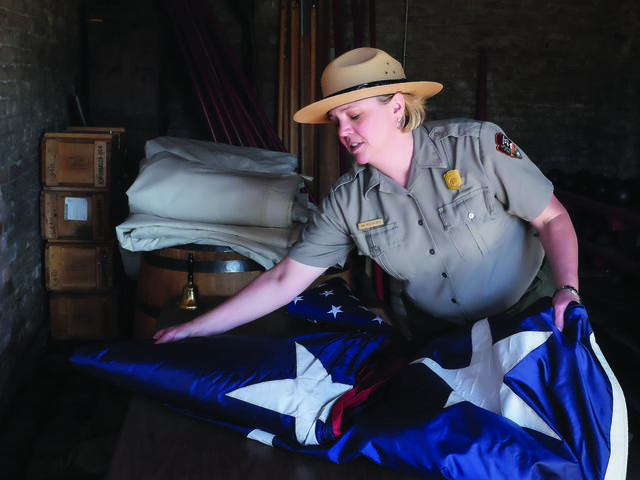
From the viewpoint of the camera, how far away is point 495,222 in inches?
71.0

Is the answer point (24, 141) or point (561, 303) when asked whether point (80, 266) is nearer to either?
point (24, 141)

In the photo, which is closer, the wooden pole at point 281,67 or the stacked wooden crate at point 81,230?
the stacked wooden crate at point 81,230

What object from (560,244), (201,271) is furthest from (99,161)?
(560,244)

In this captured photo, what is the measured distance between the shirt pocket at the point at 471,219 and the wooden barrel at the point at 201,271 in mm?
905

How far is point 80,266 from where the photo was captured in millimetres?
3598

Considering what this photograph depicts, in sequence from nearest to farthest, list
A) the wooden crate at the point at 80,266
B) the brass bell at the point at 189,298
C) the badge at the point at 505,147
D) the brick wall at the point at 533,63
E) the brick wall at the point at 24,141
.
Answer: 1. the badge at the point at 505,147
2. the brass bell at the point at 189,298
3. the brick wall at the point at 24,141
4. the wooden crate at the point at 80,266
5. the brick wall at the point at 533,63

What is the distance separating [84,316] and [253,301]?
2.28 m

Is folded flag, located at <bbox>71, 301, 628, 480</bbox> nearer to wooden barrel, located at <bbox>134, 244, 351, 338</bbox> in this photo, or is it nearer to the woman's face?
the woman's face

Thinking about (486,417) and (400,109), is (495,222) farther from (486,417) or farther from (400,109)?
(486,417)

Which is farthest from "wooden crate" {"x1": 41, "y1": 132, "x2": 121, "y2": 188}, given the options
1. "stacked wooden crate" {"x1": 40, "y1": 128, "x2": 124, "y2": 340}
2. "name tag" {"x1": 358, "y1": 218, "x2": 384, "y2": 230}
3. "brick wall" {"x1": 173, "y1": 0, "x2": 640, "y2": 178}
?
"name tag" {"x1": 358, "y1": 218, "x2": 384, "y2": 230}

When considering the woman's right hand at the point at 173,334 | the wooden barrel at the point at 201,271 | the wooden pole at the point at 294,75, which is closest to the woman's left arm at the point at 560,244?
the woman's right hand at the point at 173,334

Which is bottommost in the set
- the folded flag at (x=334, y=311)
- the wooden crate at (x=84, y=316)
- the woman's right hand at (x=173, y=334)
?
the wooden crate at (x=84, y=316)

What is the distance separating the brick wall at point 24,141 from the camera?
2805 millimetres

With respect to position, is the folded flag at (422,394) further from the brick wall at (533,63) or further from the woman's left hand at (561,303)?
the brick wall at (533,63)
